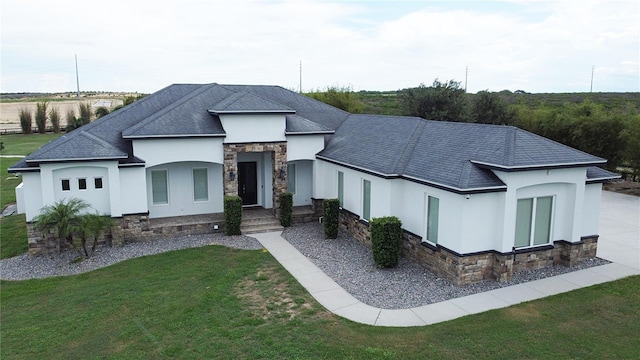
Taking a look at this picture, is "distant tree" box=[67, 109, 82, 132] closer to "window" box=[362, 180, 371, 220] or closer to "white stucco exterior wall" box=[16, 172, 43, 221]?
"white stucco exterior wall" box=[16, 172, 43, 221]

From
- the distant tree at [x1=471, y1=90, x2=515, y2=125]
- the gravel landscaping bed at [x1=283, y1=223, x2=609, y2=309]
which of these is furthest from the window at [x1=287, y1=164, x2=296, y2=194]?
the distant tree at [x1=471, y1=90, x2=515, y2=125]

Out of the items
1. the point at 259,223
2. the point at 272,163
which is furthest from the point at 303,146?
the point at 259,223

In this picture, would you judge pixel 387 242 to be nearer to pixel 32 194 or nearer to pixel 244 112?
pixel 244 112

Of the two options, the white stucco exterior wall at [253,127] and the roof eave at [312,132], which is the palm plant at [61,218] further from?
→ the roof eave at [312,132]

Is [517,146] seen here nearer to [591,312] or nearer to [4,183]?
[591,312]

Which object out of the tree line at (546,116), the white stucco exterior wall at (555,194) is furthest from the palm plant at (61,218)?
the tree line at (546,116)

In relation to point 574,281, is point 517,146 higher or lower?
higher

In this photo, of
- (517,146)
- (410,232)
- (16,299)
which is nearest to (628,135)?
(517,146)
